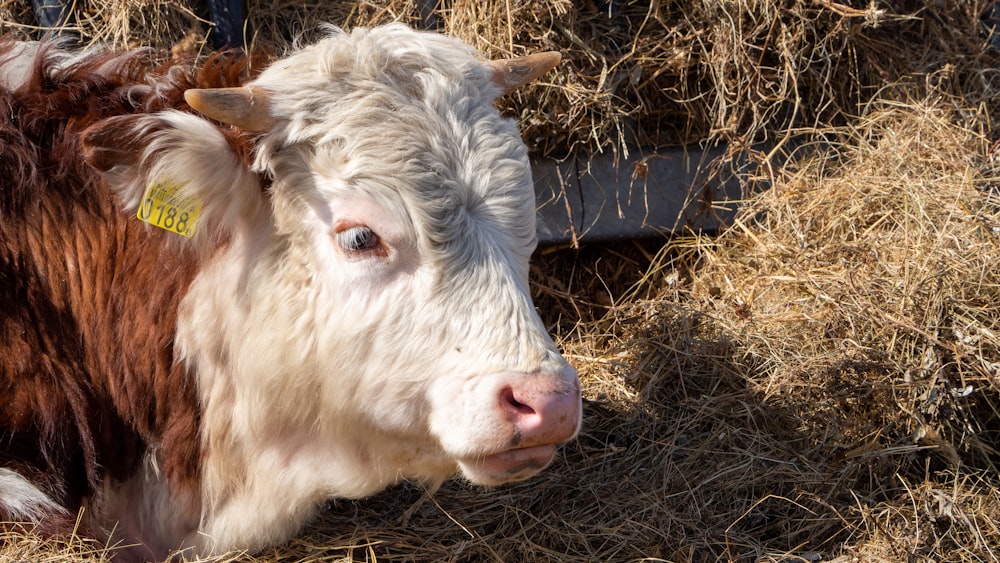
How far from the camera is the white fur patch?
9.12ft

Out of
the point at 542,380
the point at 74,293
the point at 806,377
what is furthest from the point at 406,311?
the point at 806,377

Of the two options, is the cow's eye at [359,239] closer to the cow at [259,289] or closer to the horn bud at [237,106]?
the cow at [259,289]

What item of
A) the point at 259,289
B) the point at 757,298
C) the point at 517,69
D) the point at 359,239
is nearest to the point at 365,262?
the point at 359,239

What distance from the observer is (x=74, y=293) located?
2916 mm

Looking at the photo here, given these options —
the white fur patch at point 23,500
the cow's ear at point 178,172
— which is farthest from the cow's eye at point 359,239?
the white fur patch at point 23,500

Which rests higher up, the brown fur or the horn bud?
the horn bud

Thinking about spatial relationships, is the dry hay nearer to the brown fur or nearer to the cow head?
the brown fur

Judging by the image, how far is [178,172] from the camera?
103 inches

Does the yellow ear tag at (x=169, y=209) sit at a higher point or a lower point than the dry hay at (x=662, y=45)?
higher

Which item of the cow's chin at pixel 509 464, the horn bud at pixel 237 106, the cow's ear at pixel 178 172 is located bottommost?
the cow's chin at pixel 509 464

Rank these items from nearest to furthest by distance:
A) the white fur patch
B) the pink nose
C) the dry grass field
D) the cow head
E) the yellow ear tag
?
1. the pink nose
2. the cow head
3. the yellow ear tag
4. the white fur patch
5. the dry grass field

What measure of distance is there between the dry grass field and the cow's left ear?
1102 mm

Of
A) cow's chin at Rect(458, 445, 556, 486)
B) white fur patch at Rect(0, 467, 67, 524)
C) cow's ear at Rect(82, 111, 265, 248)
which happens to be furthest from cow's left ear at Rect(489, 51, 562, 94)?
white fur patch at Rect(0, 467, 67, 524)

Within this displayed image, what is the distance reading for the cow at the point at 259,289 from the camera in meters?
2.54
